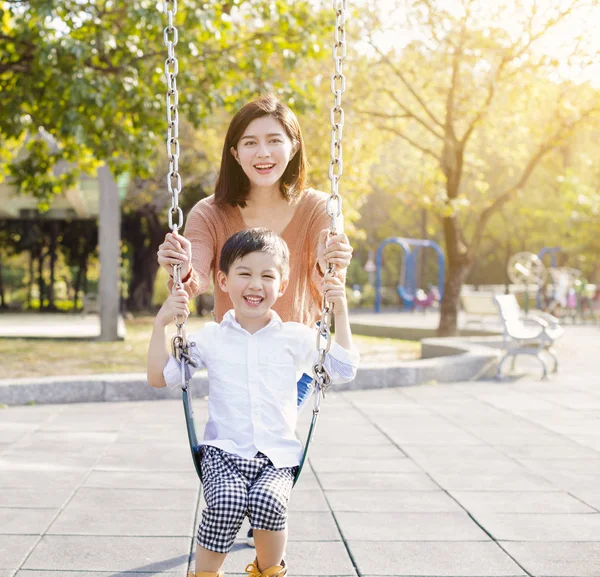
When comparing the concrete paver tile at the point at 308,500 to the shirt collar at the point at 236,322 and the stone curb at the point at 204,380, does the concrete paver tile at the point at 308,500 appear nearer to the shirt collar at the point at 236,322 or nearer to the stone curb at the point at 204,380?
the shirt collar at the point at 236,322

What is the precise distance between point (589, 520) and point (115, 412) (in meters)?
4.32

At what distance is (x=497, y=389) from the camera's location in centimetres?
959

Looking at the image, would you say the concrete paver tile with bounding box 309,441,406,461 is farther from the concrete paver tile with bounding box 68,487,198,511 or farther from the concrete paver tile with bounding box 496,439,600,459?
the concrete paver tile with bounding box 68,487,198,511

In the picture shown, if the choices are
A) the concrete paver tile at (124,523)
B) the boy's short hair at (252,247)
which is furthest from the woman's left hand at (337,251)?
the concrete paver tile at (124,523)

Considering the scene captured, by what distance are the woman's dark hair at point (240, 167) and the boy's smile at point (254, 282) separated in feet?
2.06

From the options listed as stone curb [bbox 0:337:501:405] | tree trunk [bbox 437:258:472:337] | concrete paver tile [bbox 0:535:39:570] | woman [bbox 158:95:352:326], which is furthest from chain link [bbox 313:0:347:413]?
tree trunk [bbox 437:258:472:337]

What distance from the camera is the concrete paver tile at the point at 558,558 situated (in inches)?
140

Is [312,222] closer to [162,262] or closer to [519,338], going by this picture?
[162,262]

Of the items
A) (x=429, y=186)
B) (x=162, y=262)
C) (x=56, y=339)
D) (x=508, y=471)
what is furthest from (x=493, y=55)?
(x=162, y=262)

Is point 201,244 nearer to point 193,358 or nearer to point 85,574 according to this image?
point 193,358

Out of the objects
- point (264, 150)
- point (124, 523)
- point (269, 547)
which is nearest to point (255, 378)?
point (269, 547)

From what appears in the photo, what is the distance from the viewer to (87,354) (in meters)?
12.1

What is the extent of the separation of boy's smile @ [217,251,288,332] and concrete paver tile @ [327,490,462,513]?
1798 millimetres

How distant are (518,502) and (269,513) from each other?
2206 millimetres
